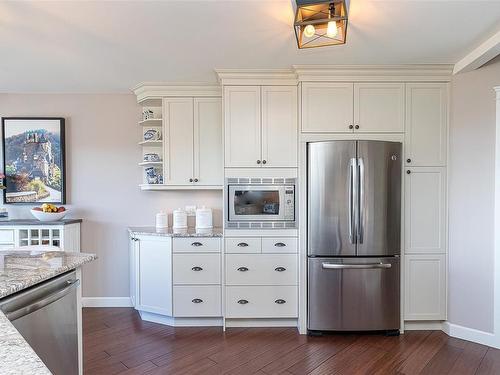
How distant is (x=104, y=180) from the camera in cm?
361

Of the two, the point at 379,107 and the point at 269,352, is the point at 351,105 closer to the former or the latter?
the point at 379,107

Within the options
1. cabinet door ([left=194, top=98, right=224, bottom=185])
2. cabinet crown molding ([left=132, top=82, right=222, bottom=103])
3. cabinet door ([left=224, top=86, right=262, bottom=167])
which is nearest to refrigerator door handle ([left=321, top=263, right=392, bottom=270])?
cabinet door ([left=224, top=86, right=262, bottom=167])

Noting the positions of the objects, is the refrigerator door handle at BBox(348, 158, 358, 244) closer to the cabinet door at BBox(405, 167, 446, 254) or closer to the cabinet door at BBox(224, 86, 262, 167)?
the cabinet door at BBox(405, 167, 446, 254)

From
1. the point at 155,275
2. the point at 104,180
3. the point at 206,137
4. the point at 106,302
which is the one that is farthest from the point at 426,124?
the point at 106,302

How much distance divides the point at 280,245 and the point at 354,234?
67 centimetres

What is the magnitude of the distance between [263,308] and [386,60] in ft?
8.13

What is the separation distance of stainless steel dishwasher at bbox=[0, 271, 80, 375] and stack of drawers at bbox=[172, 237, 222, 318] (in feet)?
4.21

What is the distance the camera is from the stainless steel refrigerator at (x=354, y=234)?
2.77 m

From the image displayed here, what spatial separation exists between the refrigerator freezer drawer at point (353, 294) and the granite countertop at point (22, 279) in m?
1.91

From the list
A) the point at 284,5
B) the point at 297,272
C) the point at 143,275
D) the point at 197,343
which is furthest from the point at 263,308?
the point at 284,5

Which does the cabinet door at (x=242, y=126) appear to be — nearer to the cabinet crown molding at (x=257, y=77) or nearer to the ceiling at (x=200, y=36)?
the cabinet crown molding at (x=257, y=77)

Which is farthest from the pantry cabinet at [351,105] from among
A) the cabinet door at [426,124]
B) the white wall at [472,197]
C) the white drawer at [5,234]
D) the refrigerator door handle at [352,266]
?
the white drawer at [5,234]

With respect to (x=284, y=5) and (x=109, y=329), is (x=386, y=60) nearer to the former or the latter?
(x=284, y=5)

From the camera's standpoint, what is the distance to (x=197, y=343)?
2699 mm
